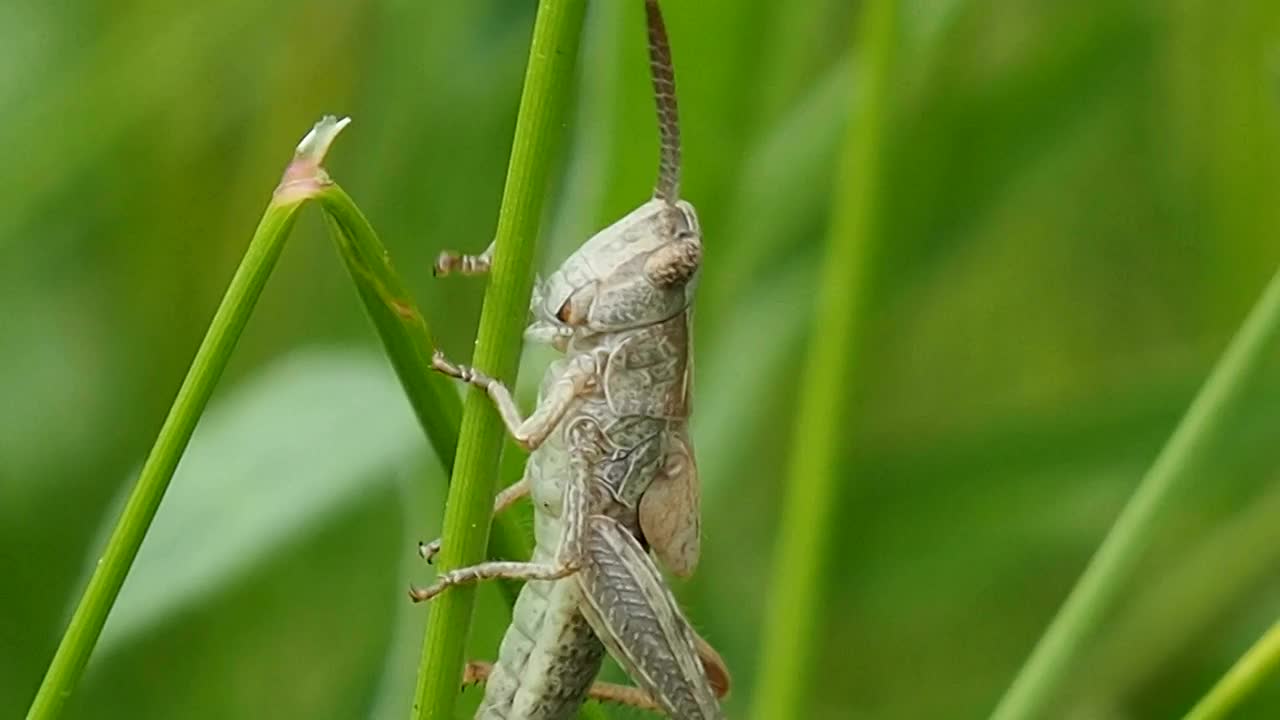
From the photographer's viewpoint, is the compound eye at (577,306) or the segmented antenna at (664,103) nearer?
the segmented antenna at (664,103)

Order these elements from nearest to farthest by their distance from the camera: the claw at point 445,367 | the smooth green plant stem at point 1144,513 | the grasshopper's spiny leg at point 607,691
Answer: the claw at point 445,367, the smooth green plant stem at point 1144,513, the grasshopper's spiny leg at point 607,691

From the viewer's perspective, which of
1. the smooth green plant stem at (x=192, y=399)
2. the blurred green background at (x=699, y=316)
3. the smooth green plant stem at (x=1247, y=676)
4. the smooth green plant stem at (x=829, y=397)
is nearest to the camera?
the smooth green plant stem at (x=192, y=399)

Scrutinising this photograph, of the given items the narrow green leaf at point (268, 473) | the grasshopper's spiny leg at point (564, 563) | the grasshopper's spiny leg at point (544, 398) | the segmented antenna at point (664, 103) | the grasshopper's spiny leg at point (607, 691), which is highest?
the segmented antenna at point (664, 103)

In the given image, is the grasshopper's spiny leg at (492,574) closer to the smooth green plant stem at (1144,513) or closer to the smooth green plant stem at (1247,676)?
the smooth green plant stem at (1144,513)

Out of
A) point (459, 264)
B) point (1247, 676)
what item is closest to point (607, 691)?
point (459, 264)

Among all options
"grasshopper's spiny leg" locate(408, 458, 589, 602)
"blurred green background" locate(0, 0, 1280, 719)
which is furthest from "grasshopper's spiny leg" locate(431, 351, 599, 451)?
"blurred green background" locate(0, 0, 1280, 719)

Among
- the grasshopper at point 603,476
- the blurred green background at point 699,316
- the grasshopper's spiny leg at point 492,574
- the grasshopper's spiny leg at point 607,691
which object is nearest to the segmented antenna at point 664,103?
the grasshopper at point 603,476

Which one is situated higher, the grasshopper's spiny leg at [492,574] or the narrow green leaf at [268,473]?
the grasshopper's spiny leg at [492,574]

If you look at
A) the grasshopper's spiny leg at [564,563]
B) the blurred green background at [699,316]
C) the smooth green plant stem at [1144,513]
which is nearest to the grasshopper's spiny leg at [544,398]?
the grasshopper's spiny leg at [564,563]
